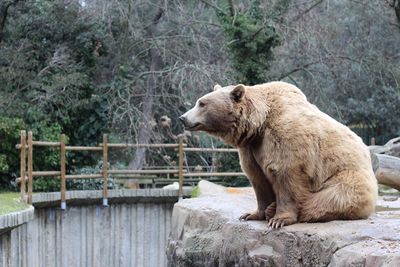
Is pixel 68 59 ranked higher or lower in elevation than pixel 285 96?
higher

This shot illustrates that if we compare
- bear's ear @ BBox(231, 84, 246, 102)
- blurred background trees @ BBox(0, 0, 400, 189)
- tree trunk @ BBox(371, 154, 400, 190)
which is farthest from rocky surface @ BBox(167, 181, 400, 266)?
blurred background trees @ BBox(0, 0, 400, 189)

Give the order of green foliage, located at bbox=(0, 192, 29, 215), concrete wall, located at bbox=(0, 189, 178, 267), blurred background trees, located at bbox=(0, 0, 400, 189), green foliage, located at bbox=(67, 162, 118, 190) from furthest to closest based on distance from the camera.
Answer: blurred background trees, located at bbox=(0, 0, 400, 189), green foliage, located at bbox=(67, 162, 118, 190), concrete wall, located at bbox=(0, 189, 178, 267), green foliage, located at bbox=(0, 192, 29, 215)

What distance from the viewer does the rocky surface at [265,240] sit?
171 inches

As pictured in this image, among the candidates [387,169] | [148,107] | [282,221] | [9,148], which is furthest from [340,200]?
[148,107]

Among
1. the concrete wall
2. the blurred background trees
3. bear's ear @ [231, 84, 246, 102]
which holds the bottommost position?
the concrete wall

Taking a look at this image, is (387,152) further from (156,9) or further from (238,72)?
(156,9)

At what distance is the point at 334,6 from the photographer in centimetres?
2403

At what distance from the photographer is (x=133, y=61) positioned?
59.3 ft

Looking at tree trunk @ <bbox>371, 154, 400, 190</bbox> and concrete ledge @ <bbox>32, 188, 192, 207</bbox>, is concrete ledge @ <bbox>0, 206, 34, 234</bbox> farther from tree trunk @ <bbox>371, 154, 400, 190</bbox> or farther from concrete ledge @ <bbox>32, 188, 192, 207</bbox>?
tree trunk @ <bbox>371, 154, 400, 190</bbox>

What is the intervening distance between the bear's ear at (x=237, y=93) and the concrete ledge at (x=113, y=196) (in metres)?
7.56

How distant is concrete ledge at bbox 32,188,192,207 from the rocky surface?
6.12 metres

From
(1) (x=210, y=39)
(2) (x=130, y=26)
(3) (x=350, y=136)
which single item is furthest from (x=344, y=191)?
(1) (x=210, y=39)

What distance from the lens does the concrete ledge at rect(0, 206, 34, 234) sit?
9182 mm

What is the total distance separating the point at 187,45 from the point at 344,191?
13.0m
